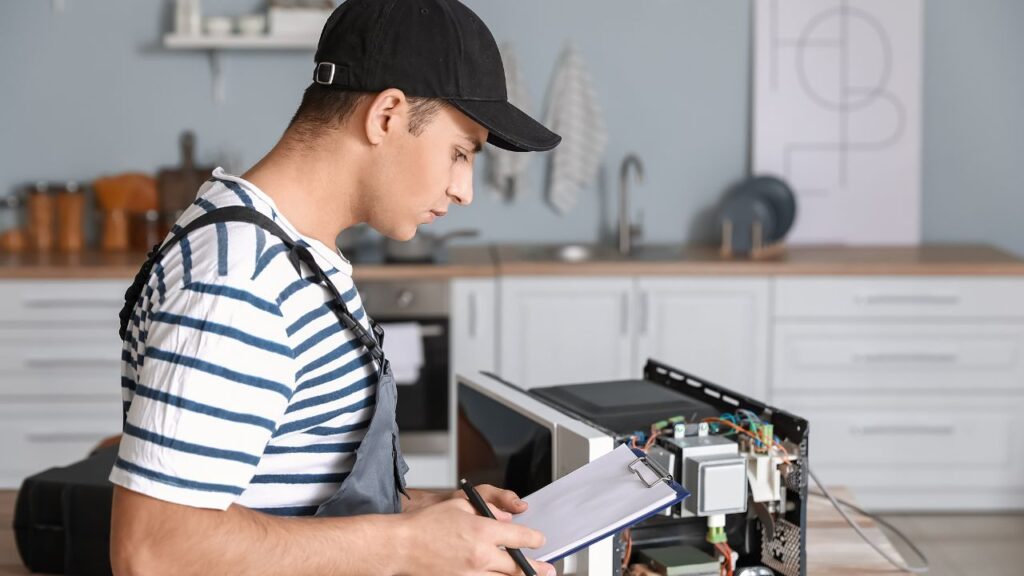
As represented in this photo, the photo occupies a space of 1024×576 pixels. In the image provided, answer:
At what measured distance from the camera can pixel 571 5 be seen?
4750mm

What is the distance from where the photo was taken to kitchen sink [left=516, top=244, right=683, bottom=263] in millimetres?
4426

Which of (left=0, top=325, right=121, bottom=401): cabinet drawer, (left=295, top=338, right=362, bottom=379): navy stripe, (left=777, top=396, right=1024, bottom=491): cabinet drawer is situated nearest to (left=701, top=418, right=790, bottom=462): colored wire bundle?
(left=295, top=338, right=362, bottom=379): navy stripe

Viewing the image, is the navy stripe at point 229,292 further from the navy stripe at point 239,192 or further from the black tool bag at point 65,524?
the black tool bag at point 65,524

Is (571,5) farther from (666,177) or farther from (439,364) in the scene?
(439,364)

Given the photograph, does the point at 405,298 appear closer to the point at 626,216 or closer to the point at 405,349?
the point at 405,349

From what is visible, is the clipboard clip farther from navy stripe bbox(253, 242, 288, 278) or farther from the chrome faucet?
the chrome faucet

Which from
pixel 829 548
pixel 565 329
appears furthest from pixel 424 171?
pixel 565 329

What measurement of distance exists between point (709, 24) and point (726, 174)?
0.58 m

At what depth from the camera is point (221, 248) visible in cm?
120

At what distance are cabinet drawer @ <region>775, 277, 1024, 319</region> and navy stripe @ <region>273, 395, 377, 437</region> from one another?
10.1 feet

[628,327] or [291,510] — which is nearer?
[291,510]

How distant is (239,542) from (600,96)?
149 inches

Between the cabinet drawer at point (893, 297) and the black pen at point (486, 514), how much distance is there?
2.92 m

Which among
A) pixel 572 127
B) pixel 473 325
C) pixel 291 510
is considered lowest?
pixel 473 325
